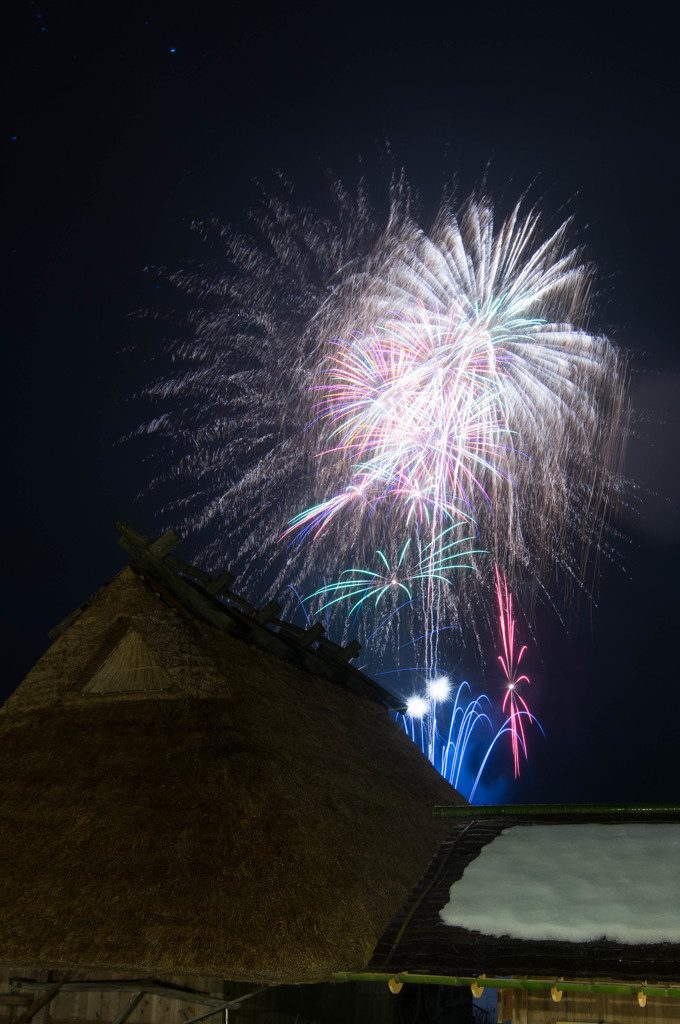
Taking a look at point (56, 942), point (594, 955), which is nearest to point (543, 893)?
point (594, 955)

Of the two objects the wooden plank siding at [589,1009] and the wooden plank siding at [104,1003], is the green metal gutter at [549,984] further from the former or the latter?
the wooden plank siding at [104,1003]

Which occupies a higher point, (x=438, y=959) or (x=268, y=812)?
(x=268, y=812)

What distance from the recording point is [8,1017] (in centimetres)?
846

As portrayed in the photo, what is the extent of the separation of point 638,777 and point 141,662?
7811 cm

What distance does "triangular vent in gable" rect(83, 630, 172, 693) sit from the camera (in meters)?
10.3

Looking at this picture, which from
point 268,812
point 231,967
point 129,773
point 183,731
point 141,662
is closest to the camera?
point 231,967

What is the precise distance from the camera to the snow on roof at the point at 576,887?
6258mm

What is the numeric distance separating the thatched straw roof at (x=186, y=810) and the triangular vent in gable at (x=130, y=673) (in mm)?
27

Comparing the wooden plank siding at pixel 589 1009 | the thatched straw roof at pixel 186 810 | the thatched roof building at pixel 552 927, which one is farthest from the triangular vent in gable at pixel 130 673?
the wooden plank siding at pixel 589 1009

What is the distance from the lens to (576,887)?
693 cm

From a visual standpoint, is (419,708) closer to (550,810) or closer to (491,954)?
(550,810)

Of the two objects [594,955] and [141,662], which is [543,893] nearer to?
[594,955]

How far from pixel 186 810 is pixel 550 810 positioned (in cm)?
407

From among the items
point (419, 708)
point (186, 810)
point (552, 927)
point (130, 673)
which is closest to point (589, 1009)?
point (552, 927)
